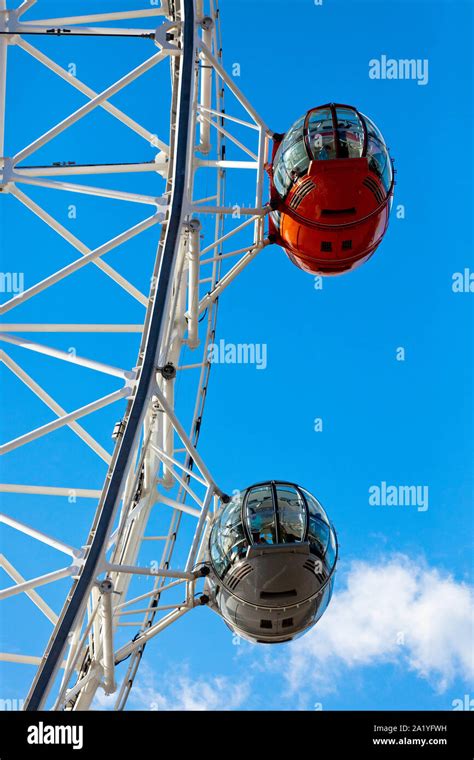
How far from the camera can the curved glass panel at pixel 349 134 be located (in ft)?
64.9

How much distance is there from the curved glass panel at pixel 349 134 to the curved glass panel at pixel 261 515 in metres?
6.14

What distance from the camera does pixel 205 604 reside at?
59.6 feet

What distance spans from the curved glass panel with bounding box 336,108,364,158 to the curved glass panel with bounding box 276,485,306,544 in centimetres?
606

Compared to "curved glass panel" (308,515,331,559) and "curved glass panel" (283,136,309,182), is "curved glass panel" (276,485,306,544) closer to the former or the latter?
"curved glass panel" (308,515,331,559)

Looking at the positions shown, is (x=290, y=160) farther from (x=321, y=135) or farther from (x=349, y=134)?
(x=349, y=134)

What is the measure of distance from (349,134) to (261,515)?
7.13m

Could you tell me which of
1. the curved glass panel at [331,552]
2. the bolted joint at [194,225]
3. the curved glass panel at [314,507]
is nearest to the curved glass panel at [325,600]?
the curved glass panel at [331,552]

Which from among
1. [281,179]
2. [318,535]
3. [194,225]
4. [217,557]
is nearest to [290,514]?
[318,535]

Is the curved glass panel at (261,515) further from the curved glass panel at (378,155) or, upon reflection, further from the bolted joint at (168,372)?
the curved glass panel at (378,155)

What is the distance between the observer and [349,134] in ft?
65.7

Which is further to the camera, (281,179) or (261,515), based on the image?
(281,179)

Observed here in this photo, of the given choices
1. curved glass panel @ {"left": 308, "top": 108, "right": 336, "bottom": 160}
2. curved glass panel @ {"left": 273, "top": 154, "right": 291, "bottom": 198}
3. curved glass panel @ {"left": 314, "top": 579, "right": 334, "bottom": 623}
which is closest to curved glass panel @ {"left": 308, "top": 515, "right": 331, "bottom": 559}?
curved glass panel @ {"left": 314, "top": 579, "right": 334, "bottom": 623}

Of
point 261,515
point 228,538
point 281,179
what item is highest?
point 281,179
